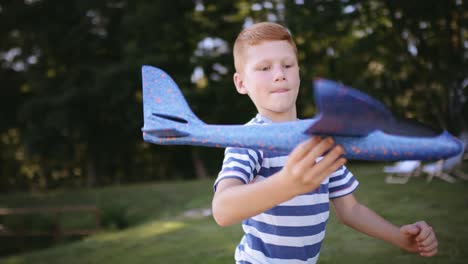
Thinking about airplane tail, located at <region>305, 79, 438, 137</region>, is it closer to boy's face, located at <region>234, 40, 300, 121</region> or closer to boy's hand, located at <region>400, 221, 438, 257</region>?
boy's face, located at <region>234, 40, 300, 121</region>

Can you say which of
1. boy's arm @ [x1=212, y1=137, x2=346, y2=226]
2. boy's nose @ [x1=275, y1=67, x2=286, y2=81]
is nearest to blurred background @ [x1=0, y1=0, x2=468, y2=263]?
boy's nose @ [x1=275, y1=67, x2=286, y2=81]

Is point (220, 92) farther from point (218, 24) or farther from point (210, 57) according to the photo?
point (218, 24)

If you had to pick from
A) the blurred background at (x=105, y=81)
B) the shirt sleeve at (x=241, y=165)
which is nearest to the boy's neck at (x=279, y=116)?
the shirt sleeve at (x=241, y=165)

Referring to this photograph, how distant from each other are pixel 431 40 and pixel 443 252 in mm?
2543

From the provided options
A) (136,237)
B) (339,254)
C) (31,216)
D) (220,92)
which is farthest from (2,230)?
(339,254)

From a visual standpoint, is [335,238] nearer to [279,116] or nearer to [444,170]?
[279,116]

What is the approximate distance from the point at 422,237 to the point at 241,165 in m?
0.86

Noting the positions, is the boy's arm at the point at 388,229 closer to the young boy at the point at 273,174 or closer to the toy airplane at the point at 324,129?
the young boy at the point at 273,174

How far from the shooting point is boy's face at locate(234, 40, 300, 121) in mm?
1542

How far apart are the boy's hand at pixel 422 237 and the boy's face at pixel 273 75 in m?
0.75

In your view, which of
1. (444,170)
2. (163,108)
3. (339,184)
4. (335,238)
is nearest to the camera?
(163,108)

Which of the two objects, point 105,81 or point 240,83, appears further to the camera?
point 105,81

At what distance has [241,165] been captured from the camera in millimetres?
1465

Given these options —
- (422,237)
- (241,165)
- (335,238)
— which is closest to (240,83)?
(241,165)
